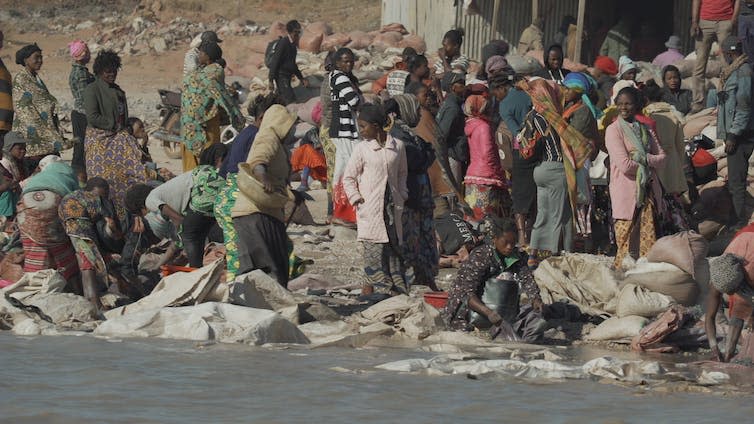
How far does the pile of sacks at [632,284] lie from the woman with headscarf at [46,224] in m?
3.10

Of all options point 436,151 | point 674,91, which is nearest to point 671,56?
point 674,91

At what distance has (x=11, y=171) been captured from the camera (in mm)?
11586

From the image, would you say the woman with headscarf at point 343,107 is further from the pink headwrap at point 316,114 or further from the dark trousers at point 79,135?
the pink headwrap at point 316,114

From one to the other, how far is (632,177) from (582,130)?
0.64 metres

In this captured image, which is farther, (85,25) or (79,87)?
(85,25)

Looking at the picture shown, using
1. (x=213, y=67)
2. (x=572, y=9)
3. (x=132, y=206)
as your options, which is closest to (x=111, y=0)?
(x=572, y=9)

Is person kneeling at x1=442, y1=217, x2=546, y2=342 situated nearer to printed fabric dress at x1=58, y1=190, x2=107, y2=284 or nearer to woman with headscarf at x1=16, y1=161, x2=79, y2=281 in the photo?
printed fabric dress at x1=58, y1=190, x2=107, y2=284

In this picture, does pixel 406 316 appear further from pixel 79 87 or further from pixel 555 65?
pixel 555 65

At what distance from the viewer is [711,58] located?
668 inches

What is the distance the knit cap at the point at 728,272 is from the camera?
7797 mm

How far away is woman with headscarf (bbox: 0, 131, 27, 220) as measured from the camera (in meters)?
11.4

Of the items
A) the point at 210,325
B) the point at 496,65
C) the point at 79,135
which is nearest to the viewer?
the point at 210,325

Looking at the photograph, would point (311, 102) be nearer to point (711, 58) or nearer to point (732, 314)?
point (711, 58)

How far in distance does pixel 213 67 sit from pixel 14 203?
1.99 m
